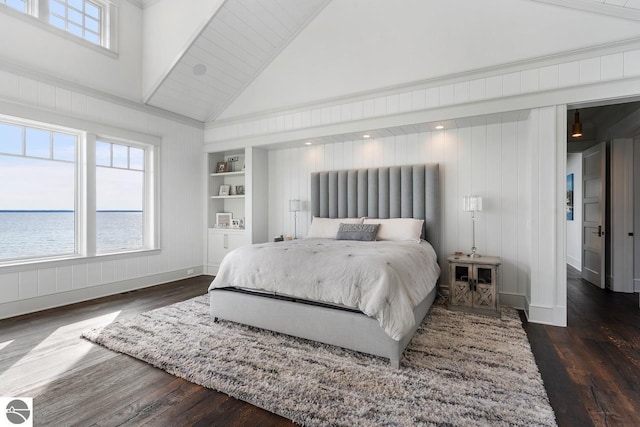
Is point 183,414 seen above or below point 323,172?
below

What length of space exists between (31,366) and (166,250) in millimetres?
2858

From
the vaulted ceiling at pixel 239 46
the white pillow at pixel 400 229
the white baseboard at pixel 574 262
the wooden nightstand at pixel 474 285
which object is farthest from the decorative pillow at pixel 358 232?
the white baseboard at pixel 574 262

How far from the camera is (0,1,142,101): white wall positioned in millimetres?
3445

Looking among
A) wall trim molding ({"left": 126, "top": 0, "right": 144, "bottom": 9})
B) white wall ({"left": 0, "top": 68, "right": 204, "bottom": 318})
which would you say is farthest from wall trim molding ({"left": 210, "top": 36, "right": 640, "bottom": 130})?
wall trim molding ({"left": 126, "top": 0, "right": 144, "bottom": 9})

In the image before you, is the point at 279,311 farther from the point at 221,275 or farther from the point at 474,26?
the point at 474,26

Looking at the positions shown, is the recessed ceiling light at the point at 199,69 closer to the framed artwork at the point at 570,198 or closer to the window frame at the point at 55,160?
the window frame at the point at 55,160

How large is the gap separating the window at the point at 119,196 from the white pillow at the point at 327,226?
2723 mm

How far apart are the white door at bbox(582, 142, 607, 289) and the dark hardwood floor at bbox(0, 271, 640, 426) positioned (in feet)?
5.17

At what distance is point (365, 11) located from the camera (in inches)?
158

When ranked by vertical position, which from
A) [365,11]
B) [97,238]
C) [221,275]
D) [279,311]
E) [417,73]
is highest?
[365,11]

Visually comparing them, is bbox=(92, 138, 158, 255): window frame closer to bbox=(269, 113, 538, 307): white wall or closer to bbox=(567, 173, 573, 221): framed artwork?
bbox=(269, 113, 538, 307): white wall

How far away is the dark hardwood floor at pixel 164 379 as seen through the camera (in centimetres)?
176

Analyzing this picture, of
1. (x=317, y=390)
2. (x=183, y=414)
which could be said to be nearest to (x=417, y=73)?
(x=317, y=390)

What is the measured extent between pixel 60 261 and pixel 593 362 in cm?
544
